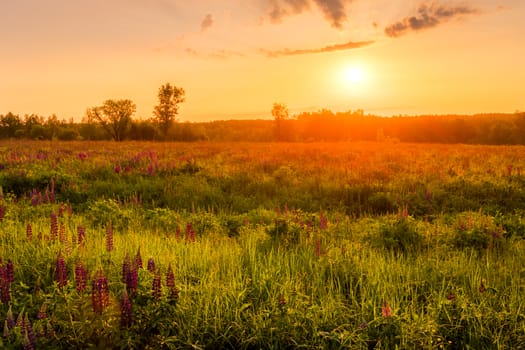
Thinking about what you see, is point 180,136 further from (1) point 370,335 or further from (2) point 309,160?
(1) point 370,335

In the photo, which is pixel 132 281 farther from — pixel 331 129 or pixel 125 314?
pixel 331 129

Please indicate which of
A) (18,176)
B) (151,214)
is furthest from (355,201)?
(18,176)

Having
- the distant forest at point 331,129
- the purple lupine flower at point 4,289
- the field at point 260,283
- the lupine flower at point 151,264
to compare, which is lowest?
the field at point 260,283

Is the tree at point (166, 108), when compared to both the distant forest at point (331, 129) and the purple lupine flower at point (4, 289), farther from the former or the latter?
the purple lupine flower at point (4, 289)

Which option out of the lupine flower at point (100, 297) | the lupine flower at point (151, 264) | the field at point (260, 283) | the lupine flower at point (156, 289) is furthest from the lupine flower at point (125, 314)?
the lupine flower at point (151, 264)

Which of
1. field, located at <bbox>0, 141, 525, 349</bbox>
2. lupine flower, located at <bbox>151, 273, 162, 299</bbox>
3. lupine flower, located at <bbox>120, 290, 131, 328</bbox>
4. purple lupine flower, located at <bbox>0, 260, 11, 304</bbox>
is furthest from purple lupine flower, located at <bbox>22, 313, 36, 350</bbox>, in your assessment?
lupine flower, located at <bbox>151, 273, 162, 299</bbox>

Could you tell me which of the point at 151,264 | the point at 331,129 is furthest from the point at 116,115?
the point at 151,264

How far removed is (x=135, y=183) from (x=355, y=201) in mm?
7049

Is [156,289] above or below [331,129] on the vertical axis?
below

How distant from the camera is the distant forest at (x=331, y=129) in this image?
243ft

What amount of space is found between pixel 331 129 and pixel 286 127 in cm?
1387

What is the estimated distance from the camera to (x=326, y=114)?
101 m

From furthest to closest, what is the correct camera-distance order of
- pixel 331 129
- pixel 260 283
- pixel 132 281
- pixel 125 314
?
1. pixel 331 129
2. pixel 260 283
3. pixel 132 281
4. pixel 125 314

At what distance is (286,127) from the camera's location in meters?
92.1
